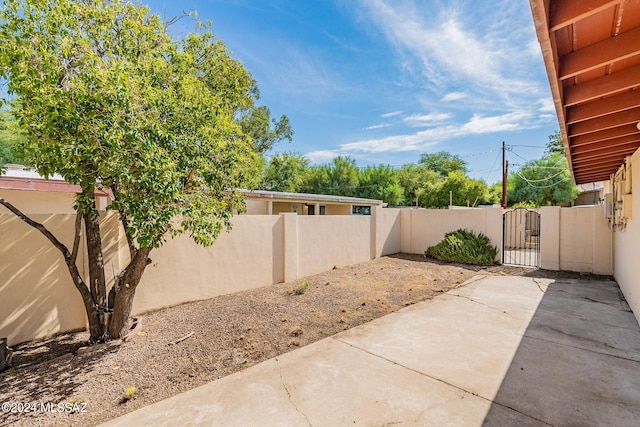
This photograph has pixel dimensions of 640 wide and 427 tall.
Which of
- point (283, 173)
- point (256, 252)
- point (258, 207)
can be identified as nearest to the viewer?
point (256, 252)

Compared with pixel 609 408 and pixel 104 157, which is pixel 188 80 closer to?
pixel 104 157

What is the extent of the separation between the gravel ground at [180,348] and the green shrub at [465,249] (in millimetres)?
3538

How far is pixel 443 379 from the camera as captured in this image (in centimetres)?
301

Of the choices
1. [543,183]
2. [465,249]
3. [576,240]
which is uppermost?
[543,183]

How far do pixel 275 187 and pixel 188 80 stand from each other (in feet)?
71.0

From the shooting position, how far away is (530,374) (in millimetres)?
3094

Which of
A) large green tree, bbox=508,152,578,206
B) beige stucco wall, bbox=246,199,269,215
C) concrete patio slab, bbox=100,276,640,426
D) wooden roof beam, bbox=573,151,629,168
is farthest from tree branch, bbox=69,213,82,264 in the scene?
large green tree, bbox=508,152,578,206

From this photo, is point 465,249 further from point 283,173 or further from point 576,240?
point 283,173

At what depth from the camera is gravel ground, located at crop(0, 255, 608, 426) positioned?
271cm

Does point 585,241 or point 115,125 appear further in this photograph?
point 585,241

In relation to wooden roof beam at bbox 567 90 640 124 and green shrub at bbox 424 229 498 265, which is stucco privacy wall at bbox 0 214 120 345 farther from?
green shrub at bbox 424 229 498 265

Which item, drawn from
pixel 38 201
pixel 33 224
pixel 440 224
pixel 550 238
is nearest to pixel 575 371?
pixel 33 224

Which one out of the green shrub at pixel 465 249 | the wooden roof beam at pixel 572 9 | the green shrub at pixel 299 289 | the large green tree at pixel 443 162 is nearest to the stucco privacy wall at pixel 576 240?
the green shrub at pixel 465 249

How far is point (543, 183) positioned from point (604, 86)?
28116 millimetres
